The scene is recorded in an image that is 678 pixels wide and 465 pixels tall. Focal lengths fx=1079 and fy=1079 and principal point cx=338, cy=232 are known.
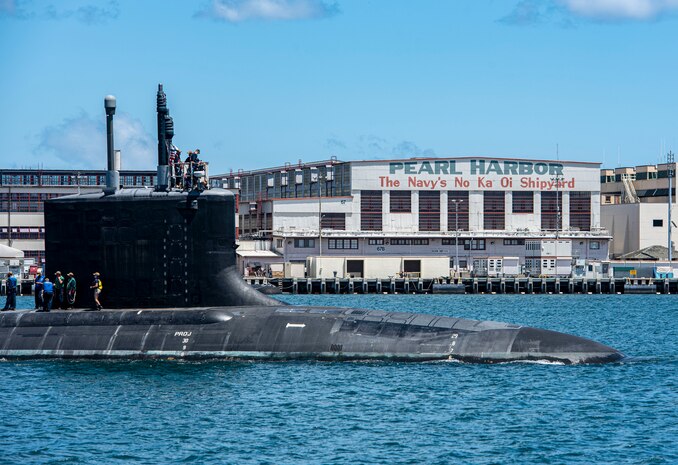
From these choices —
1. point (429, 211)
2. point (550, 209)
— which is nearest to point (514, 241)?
point (550, 209)

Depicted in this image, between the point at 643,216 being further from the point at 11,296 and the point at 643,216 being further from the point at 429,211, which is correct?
the point at 11,296

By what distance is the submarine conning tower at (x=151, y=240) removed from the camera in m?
30.1

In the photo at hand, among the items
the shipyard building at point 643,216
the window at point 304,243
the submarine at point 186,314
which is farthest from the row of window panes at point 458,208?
the submarine at point 186,314

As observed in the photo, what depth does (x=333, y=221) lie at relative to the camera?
9094 cm

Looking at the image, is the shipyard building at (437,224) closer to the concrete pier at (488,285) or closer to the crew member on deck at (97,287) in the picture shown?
the concrete pier at (488,285)

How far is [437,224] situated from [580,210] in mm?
13331

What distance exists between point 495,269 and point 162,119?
206 ft

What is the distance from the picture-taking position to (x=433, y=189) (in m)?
89.9

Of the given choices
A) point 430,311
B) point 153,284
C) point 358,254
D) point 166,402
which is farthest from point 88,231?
point 358,254

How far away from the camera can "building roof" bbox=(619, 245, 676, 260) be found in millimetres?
95062

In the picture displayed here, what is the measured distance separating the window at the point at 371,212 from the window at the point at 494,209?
29.5 feet

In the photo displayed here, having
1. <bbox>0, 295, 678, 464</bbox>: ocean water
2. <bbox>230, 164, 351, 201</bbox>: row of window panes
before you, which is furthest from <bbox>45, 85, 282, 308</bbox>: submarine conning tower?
<bbox>230, 164, 351, 201</bbox>: row of window panes

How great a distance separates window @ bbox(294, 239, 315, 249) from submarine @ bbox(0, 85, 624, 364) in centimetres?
5835

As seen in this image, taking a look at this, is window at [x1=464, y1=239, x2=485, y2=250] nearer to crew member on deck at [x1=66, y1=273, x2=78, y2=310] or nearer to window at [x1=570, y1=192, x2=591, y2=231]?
window at [x1=570, y1=192, x2=591, y2=231]
